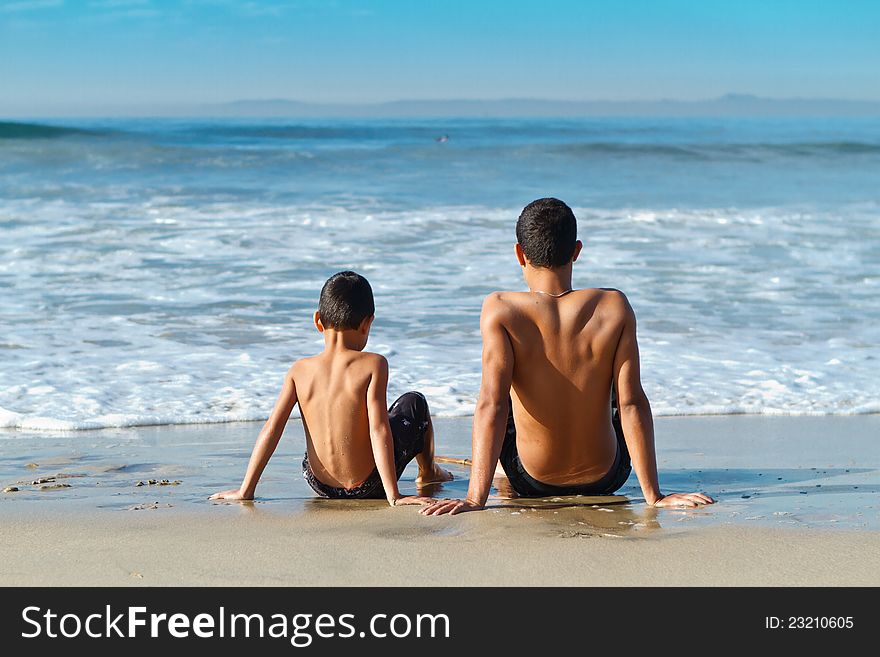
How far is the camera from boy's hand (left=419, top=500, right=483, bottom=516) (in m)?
3.55

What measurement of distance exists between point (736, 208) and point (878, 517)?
1288cm

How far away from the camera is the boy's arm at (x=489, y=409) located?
3.59 meters

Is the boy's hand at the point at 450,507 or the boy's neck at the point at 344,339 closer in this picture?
the boy's hand at the point at 450,507

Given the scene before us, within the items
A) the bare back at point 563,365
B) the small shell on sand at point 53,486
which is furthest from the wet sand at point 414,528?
the bare back at point 563,365

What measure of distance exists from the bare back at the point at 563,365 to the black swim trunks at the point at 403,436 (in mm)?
487

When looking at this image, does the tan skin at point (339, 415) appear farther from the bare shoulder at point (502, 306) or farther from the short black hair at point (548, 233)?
the short black hair at point (548, 233)

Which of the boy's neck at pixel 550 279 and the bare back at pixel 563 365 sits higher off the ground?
the boy's neck at pixel 550 279

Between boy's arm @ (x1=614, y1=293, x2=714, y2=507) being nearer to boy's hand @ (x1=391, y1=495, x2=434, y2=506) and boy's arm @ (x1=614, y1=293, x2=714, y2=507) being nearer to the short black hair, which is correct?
the short black hair

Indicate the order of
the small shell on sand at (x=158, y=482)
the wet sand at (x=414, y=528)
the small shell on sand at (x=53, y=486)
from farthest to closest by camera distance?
the small shell on sand at (x=158, y=482) < the small shell on sand at (x=53, y=486) < the wet sand at (x=414, y=528)

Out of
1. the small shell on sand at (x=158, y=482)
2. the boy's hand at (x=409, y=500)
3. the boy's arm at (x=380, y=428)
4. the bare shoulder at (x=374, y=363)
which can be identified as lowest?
the small shell on sand at (x=158, y=482)
